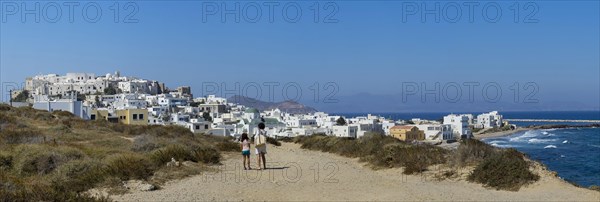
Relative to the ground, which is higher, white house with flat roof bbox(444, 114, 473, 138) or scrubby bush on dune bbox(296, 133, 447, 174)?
scrubby bush on dune bbox(296, 133, 447, 174)

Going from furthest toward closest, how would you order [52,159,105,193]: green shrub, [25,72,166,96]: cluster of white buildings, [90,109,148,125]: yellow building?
[25,72,166,96]: cluster of white buildings < [90,109,148,125]: yellow building < [52,159,105,193]: green shrub

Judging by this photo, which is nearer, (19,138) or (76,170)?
(76,170)

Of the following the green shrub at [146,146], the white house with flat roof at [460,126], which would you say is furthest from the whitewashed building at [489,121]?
the green shrub at [146,146]

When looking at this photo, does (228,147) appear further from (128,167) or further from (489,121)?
(489,121)

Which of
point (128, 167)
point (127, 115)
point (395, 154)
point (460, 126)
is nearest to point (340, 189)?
point (128, 167)

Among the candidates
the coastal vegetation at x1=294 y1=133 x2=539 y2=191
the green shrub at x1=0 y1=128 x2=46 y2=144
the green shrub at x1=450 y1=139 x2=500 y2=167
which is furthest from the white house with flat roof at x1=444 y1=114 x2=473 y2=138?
the green shrub at x1=0 y1=128 x2=46 y2=144

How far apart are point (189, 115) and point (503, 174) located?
76117 millimetres

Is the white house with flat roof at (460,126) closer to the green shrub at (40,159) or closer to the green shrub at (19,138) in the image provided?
the green shrub at (19,138)

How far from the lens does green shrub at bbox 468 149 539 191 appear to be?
11.6 meters

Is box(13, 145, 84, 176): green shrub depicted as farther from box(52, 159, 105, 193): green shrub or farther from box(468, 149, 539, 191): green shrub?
box(468, 149, 539, 191): green shrub

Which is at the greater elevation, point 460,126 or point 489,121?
point 460,126

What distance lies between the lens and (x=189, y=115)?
84.8 m

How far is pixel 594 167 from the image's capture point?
4078 cm

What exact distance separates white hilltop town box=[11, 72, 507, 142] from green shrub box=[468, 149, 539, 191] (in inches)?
1549
